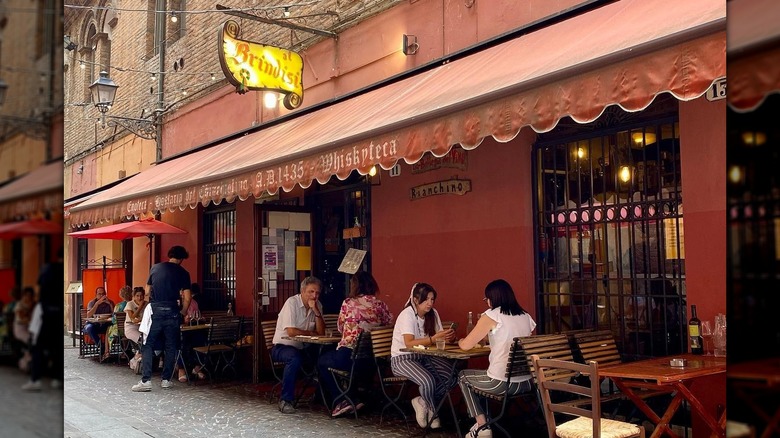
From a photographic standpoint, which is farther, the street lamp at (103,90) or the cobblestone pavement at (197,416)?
the street lamp at (103,90)

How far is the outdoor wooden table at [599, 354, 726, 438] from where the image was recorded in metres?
4.22

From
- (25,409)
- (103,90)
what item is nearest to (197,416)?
(25,409)

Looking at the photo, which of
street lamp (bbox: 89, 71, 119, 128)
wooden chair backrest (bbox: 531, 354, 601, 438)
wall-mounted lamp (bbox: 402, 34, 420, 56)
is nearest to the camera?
wooden chair backrest (bbox: 531, 354, 601, 438)

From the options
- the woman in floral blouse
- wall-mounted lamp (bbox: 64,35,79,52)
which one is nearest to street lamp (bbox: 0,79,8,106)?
the woman in floral blouse

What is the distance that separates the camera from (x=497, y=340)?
564 cm

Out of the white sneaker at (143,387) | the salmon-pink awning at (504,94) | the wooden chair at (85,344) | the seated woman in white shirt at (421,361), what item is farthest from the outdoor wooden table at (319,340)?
the wooden chair at (85,344)

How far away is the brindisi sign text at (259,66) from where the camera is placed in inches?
339

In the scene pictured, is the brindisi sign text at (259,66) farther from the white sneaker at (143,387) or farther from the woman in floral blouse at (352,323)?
the white sneaker at (143,387)

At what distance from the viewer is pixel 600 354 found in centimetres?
557

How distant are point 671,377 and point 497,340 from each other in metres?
1.69

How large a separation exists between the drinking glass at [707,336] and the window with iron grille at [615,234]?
42 centimetres

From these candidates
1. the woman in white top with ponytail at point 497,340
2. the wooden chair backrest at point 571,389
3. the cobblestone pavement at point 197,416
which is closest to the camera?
the wooden chair backrest at point 571,389

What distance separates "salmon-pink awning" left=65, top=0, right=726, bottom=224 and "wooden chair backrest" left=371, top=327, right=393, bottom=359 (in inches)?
64.0

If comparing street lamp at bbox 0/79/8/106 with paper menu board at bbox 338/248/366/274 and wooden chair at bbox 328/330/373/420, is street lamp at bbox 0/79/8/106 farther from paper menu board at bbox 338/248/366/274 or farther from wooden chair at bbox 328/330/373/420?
paper menu board at bbox 338/248/366/274
